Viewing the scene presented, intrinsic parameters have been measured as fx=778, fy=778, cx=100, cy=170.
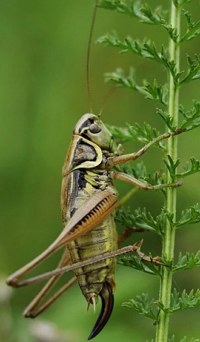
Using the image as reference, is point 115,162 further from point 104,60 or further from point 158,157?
point 104,60

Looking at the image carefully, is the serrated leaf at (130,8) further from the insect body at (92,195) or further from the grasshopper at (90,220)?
the insect body at (92,195)

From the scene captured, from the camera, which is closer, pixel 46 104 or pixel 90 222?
pixel 90 222

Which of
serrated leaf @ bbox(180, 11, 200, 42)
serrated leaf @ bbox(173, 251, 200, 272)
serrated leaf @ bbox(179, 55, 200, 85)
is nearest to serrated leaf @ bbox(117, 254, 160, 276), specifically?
serrated leaf @ bbox(173, 251, 200, 272)

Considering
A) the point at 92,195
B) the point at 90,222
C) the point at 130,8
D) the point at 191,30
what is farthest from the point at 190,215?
the point at 92,195

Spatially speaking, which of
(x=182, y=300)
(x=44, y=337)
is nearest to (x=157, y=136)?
(x=182, y=300)

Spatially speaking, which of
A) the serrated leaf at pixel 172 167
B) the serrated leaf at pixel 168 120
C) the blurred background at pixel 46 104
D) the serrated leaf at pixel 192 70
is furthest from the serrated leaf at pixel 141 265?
the blurred background at pixel 46 104

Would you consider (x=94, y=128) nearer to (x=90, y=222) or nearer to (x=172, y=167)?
(x=90, y=222)

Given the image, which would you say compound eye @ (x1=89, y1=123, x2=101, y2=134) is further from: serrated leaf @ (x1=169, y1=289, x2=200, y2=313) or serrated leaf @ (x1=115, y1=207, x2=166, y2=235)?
serrated leaf @ (x1=169, y1=289, x2=200, y2=313)
